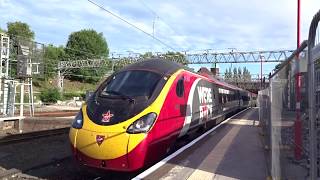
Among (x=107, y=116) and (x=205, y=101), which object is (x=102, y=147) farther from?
(x=205, y=101)

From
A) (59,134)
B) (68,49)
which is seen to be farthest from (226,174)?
(68,49)

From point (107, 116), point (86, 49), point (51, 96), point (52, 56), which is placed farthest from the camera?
point (86, 49)

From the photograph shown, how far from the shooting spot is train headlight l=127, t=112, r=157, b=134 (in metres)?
9.12

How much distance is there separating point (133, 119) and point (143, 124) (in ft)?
0.78

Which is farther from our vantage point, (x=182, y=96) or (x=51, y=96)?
(x=51, y=96)

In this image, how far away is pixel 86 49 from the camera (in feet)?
350

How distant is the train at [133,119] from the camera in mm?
9023

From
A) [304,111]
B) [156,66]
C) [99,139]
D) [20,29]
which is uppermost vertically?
[20,29]

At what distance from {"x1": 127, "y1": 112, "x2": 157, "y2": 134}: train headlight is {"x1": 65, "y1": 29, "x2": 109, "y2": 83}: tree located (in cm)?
9381

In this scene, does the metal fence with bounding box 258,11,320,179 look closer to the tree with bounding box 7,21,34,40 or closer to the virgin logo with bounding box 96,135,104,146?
the virgin logo with bounding box 96,135,104,146

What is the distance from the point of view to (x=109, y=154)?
8.98m

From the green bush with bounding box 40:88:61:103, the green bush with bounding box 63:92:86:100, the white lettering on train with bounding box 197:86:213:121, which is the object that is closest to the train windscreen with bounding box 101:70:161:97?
the white lettering on train with bounding box 197:86:213:121

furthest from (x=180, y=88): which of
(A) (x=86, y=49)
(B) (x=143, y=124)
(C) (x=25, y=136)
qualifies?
(A) (x=86, y=49)

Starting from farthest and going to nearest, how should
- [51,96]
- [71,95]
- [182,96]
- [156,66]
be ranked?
1. [71,95]
2. [51,96]
3. [182,96]
4. [156,66]
